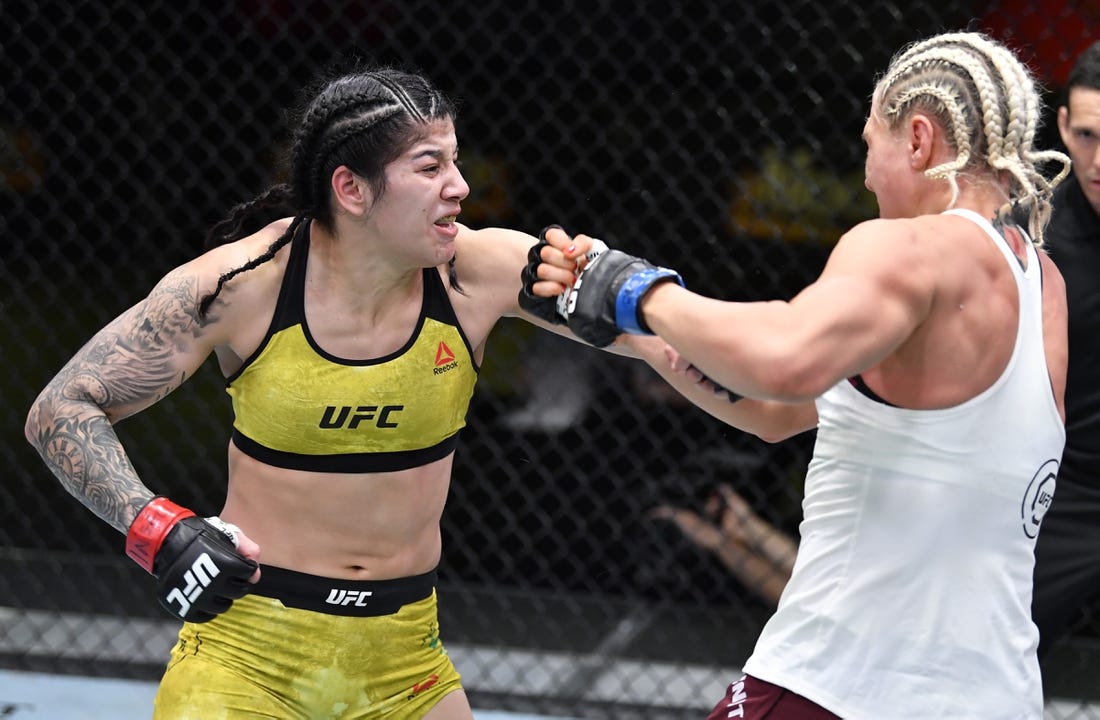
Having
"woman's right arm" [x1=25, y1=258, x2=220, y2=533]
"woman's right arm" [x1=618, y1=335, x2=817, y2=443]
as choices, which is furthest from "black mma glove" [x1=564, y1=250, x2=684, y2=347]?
"woman's right arm" [x1=25, y1=258, x2=220, y2=533]

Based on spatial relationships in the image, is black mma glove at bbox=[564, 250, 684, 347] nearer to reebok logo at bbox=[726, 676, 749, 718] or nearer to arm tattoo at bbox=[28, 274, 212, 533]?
reebok logo at bbox=[726, 676, 749, 718]

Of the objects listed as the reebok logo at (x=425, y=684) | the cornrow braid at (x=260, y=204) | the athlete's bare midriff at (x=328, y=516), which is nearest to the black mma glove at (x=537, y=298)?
the athlete's bare midriff at (x=328, y=516)

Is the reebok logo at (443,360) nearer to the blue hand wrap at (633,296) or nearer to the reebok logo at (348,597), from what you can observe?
the reebok logo at (348,597)

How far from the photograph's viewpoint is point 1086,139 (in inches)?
108

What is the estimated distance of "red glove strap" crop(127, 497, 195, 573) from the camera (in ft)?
6.47

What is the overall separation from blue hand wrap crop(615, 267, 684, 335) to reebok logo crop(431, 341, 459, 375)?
23.1 inches

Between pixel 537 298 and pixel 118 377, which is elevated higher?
pixel 537 298

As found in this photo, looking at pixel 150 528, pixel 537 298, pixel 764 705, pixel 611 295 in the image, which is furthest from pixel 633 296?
pixel 150 528

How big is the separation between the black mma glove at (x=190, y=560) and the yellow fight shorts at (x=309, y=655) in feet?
0.64

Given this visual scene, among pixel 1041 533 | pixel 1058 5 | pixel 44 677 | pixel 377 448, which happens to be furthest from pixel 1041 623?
pixel 44 677

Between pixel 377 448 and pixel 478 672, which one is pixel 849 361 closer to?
pixel 377 448

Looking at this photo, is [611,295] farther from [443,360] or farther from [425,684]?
[425,684]

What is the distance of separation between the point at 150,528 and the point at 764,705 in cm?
88

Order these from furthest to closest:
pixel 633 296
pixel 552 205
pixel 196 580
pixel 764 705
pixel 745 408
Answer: pixel 552 205 → pixel 745 408 → pixel 196 580 → pixel 764 705 → pixel 633 296
